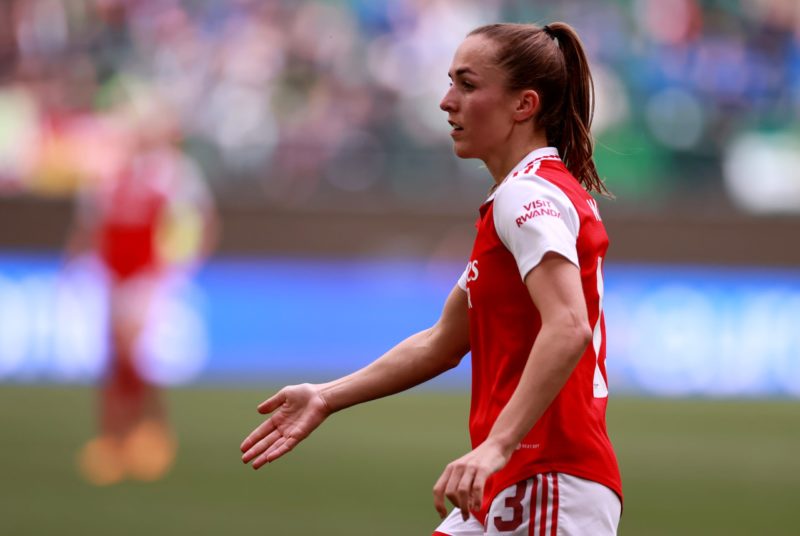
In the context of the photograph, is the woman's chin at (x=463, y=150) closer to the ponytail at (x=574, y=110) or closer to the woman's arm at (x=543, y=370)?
the ponytail at (x=574, y=110)

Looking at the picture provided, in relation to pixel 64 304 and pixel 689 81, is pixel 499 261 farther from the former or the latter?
pixel 689 81

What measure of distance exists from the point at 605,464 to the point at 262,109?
1343 centimetres

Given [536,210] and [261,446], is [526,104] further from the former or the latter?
[261,446]

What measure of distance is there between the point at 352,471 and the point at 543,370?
752cm

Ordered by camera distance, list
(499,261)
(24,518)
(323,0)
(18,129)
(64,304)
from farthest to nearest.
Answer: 1. (323,0)
2. (18,129)
3. (64,304)
4. (24,518)
5. (499,261)

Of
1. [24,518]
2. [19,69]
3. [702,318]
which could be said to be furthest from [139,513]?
[19,69]

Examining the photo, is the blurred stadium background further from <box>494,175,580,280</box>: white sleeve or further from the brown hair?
<box>494,175,580,280</box>: white sleeve

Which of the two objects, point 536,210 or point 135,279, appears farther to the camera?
point 135,279

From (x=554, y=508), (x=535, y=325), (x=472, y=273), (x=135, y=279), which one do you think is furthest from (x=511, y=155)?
(x=135, y=279)

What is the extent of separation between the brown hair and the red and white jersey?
165mm

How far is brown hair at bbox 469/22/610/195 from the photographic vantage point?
337 cm

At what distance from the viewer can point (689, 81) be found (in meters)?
16.8

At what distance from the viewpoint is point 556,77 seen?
3.42 meters

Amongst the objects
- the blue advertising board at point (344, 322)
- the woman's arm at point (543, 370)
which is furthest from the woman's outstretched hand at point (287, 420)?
the blue advertising board at point (344, 322)
